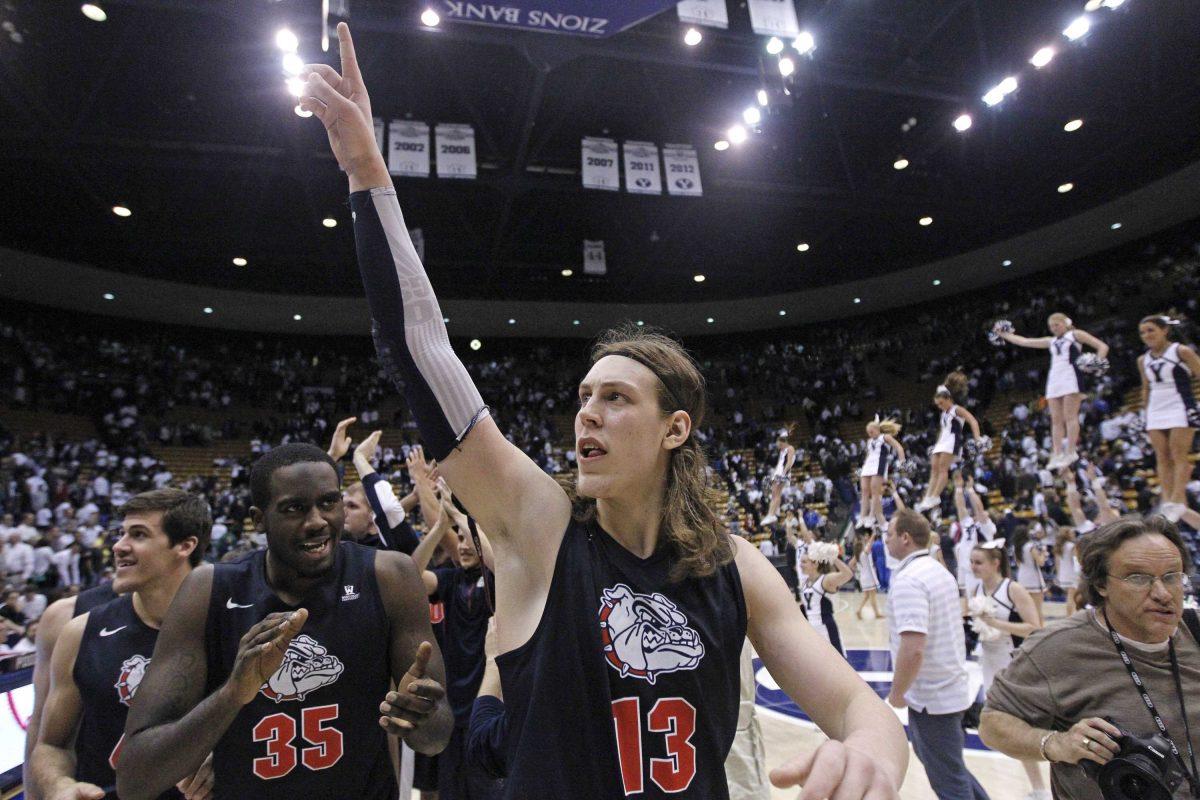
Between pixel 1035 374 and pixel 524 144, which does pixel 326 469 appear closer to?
pixel 524 144

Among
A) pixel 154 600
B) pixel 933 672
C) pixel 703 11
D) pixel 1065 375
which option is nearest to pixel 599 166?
pixel 703 11

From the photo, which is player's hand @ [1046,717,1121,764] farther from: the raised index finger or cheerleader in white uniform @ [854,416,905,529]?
cheerleader in white uniform @ [854,416,905,529]

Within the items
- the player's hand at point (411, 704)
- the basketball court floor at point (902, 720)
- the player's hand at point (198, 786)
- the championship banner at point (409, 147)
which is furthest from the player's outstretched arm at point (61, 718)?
the championship banner at point (409, 147)

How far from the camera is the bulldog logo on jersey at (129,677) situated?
2.45m

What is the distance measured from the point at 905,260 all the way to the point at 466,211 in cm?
1550

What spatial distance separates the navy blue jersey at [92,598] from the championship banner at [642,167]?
13431 millimetres


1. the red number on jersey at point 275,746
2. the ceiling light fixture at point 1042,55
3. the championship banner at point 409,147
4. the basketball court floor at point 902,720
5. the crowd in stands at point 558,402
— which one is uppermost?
the ceiling light fixture at point 1042,55

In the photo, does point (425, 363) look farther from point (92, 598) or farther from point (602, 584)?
point (92, 598)

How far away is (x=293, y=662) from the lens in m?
2.08

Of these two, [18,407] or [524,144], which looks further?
[18,407]

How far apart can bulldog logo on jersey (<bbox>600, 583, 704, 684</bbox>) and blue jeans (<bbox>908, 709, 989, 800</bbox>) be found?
3.42 meters

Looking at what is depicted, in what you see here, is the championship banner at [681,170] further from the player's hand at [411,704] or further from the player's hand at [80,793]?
the player's hand at [411,704]

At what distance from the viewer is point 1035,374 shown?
2241 cm

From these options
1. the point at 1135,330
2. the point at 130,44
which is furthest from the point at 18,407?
the point at 1135,330
